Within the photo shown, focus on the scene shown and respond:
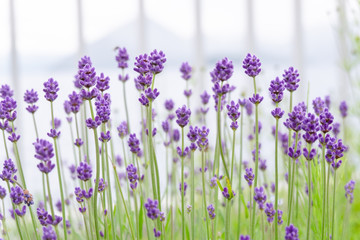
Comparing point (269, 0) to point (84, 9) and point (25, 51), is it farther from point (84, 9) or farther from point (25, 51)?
point (25, 51)

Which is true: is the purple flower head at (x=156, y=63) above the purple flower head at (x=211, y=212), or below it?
above

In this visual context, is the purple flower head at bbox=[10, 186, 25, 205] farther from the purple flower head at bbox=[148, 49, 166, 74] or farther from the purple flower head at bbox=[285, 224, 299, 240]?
the purple flower head at bbox=[285, 224, 299, 240]

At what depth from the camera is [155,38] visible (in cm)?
418

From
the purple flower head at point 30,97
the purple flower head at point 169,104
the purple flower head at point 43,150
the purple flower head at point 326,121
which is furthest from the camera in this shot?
the purple flower head at point 169,104

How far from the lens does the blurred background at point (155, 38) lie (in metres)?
3.87

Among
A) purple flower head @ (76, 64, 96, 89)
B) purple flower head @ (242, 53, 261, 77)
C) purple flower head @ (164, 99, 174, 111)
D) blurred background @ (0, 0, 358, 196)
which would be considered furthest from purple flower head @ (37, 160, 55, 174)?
blurred background @ (0, 0, 358, 196)

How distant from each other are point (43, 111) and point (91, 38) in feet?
2.55

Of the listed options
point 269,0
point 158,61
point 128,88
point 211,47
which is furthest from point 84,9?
point 158,61

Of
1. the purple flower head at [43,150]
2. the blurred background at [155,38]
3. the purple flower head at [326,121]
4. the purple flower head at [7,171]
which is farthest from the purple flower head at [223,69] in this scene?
the blurred background at [155,38]

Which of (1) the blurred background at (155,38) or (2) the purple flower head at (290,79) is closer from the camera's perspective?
(2) the purple flower head at (290,79)

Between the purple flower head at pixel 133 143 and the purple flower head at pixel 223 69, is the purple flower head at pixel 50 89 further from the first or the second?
the purple flower head at pixel 223 69

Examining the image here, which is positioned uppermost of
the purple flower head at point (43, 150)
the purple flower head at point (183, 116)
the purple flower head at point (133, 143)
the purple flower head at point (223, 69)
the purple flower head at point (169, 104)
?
the purple flower head at point (169, 104)

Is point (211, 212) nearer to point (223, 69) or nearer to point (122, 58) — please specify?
point (223, 69)

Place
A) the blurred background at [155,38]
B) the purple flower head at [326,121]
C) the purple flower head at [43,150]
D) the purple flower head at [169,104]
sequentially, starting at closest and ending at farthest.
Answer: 1. the purple flower head at [43,150]
2. the purple flower head at [326,121]
3. the purple flower head at [169,104]
4. the blurred background at [155,38]
